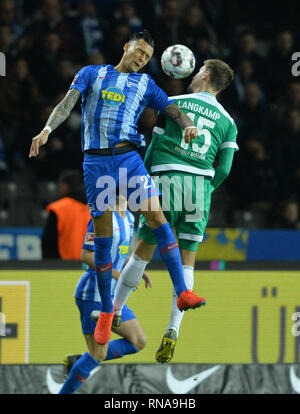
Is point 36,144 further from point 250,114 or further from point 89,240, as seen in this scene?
point 250,114

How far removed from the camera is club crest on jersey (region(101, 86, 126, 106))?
6.03 m

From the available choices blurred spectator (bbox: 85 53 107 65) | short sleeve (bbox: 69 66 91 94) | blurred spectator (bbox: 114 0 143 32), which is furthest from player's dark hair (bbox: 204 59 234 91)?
blurred spectator (bbox: 114 0 143 32)

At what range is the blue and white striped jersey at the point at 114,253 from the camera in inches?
278

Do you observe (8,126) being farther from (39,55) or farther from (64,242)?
(64,242)

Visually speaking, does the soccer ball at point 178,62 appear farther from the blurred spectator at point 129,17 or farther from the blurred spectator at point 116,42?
the blurred spectator at point 129,17

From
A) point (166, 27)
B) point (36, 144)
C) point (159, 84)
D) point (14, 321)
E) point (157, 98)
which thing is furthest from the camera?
point (166, 27)

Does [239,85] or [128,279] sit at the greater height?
[239,85]

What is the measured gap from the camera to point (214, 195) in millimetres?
11078

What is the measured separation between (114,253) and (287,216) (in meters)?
4.04

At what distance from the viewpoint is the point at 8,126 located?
445 inches

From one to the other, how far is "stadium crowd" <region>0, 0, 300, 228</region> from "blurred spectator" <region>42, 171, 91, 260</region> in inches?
81.6

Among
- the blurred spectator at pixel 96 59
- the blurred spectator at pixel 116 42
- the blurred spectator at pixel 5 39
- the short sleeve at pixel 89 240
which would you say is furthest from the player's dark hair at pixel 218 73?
the blurred spectator at pixel 5 39

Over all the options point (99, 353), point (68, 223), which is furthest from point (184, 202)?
point (68, 223)

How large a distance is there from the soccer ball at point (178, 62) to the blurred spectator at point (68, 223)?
2140 mm
